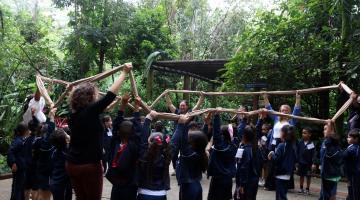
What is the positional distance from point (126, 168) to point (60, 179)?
4.39 feet

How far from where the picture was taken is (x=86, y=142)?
364 cm

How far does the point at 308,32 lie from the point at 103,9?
7546 millimetres

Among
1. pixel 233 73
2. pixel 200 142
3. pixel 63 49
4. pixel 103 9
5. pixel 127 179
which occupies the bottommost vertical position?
pixel 127 179

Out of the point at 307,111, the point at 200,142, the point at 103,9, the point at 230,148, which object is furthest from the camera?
the point at 103,9

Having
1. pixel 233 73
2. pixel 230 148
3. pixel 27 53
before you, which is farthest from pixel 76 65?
pixel 230 148

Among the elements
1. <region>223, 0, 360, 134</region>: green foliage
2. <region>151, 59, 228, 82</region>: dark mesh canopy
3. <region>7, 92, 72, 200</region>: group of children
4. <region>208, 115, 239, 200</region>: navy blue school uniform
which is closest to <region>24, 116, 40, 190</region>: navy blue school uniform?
<region>7, 92, 72, 200</region>: group of children

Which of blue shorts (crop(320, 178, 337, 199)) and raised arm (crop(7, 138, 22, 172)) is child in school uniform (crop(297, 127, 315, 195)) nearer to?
blue shorts (crop(320, 178, 337, 199))

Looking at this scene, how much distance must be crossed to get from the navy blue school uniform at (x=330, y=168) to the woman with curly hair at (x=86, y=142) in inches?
175

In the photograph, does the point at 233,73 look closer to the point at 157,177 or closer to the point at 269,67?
the point at 269,67

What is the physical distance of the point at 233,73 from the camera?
11.8 m

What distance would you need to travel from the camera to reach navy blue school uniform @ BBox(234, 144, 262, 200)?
6.13m

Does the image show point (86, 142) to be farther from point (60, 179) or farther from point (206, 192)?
point (206, 192)

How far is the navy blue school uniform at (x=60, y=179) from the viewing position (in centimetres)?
563

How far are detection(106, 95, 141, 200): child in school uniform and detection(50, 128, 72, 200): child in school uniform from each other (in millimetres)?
1008
